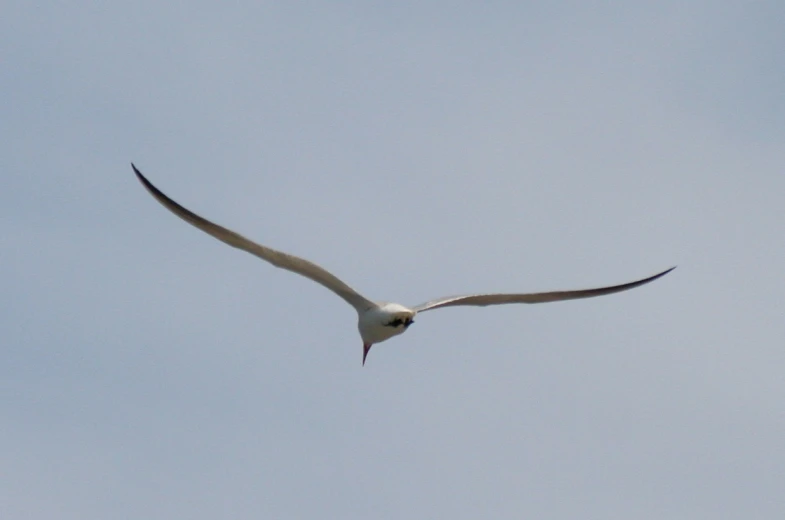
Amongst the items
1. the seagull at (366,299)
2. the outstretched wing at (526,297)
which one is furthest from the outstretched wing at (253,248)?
the outstretched wing at (526,297)

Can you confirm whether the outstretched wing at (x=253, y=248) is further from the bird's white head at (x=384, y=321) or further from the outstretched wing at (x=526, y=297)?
the outstretched wing at (x=526, y=297)

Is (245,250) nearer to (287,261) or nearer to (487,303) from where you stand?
(287,261)

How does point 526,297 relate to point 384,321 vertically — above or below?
above

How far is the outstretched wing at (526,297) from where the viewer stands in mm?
21164

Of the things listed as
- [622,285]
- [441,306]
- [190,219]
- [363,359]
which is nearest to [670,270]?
[622,285]

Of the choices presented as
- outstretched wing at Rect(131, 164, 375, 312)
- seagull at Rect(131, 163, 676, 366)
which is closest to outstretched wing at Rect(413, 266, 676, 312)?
seagull at Rect(131, 163, 676, 366)

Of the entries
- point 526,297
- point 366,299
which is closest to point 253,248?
point 366,299

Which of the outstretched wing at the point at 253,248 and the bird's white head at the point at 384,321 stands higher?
the outstretched wing at the point at 253,248

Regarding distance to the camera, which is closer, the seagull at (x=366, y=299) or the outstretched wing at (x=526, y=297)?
the seagull at (x=366, y=299)

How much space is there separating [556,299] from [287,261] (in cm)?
409

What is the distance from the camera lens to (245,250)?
2020 cm

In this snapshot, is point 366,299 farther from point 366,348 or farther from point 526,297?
point 526,297

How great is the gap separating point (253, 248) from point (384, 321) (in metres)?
2.10

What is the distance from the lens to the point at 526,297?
72.4ft
